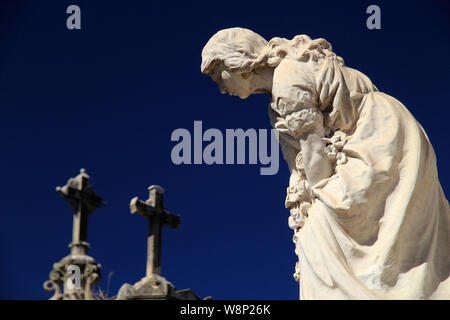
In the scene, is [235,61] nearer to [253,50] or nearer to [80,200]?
[253,50]

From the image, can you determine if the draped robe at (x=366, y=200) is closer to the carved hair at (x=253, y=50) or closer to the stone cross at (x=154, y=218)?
the carved hair at (x=253, y=50)

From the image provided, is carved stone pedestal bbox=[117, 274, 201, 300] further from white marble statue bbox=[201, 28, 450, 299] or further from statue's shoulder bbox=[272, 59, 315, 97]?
statue's shoulder bbox=[272, 59, 315, 97]

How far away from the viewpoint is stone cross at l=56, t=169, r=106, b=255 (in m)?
15.2

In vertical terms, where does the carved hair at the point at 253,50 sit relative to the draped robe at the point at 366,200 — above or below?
above

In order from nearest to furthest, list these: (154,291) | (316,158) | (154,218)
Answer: (316,158)
(154,291)
(154,218)

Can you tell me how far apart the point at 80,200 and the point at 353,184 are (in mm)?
11852

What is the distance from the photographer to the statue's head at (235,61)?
5.03 m

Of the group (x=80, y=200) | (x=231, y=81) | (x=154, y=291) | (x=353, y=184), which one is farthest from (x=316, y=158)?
(x=80, y=200)

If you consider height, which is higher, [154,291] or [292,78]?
[292,78]

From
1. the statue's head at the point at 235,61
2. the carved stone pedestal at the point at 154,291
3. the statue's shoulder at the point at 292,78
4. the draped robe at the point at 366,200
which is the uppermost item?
the statue's head at the point at 235,61

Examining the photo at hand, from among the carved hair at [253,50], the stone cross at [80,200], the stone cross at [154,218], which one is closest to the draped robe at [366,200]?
the carved hair at [253,50]

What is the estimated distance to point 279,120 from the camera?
4910mm

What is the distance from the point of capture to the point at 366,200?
4402 millimetres
